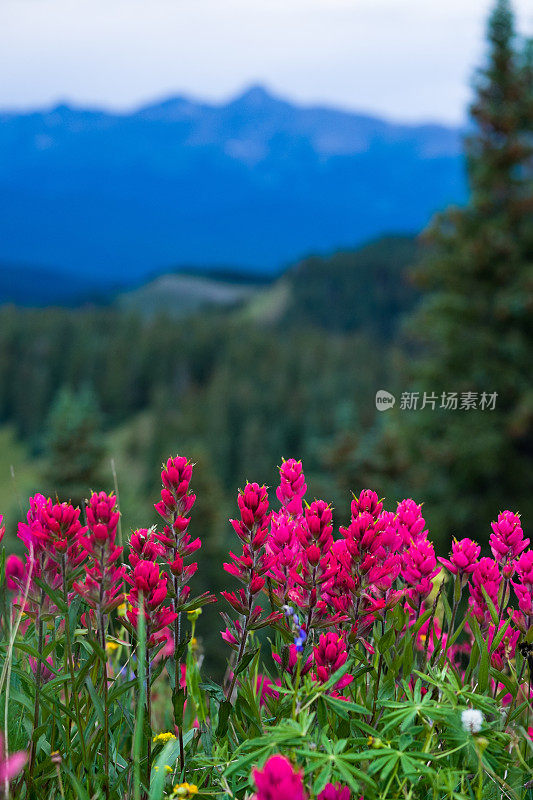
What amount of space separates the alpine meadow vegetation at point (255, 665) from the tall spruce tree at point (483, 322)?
20.9 meters

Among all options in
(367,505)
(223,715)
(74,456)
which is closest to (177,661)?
(223,715)

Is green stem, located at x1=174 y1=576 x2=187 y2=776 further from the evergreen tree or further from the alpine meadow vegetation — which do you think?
the evergreen tree

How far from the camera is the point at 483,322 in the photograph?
81.7ft

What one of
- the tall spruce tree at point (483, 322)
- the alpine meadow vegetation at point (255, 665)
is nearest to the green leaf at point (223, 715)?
the alpine meadow vegetation at point (255, 665)

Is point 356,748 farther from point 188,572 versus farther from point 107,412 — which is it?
point 107,412

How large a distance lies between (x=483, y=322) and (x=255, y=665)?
78.8 ft

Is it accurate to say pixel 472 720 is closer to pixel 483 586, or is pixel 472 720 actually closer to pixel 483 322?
pixel 483 586

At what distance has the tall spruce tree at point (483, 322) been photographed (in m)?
23.4

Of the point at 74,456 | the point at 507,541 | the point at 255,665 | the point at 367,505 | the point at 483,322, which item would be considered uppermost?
the point at 483,322

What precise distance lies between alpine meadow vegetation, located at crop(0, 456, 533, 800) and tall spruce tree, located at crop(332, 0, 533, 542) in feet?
68.6

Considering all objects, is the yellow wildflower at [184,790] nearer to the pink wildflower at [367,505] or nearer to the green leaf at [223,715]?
the green leaf at [223,715]

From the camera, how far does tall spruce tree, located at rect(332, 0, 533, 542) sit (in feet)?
76.8

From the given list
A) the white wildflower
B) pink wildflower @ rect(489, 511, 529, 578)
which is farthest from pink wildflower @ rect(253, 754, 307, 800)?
pink wildflower @ rect(489, 511, 529, 578)

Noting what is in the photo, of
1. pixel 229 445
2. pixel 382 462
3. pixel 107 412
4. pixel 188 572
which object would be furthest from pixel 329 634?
pixel 107 412
